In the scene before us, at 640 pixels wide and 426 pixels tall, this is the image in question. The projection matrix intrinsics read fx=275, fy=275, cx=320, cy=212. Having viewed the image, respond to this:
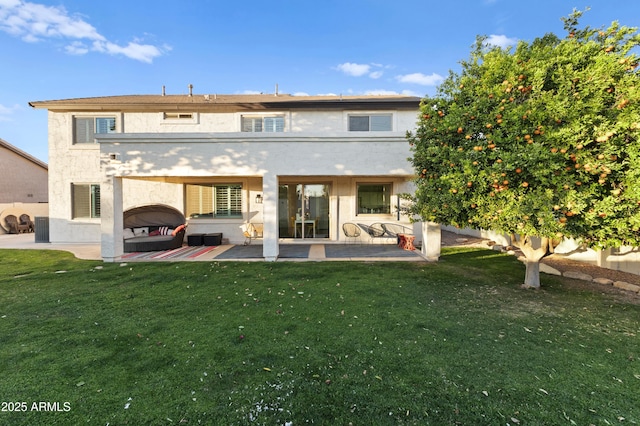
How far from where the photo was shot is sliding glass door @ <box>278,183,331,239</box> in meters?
12.6

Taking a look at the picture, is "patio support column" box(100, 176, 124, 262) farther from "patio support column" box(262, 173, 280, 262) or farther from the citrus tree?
the citrus tree

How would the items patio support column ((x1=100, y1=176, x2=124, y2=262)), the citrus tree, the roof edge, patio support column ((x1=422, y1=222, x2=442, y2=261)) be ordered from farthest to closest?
the roof edge, patio support column ((x1=422, y1=222, x2=442, y2=261)), patio support column ((x1=100, y1=176, x2=124, y2=262)), the citrus tree

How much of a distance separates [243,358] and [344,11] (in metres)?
16.3

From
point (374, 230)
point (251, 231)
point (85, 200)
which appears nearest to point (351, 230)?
point (374, 230)

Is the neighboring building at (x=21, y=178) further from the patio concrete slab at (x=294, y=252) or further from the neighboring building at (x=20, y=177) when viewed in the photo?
the patio concrete slab at (x=294, y=252)

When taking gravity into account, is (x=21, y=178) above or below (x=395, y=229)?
above

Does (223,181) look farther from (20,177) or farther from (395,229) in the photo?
(20,177)

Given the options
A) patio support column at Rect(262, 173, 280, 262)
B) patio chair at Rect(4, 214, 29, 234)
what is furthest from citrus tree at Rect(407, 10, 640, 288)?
patio chair at Rect(4, 214, 29, 234)

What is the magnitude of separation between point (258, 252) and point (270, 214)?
202cm

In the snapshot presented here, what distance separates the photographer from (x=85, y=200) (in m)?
12.5

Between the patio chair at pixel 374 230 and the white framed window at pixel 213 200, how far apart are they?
222 inches

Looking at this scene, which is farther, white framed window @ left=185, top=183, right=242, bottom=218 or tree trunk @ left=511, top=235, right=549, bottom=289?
white framed window @ left=185, top=183, right=242, bottom=218

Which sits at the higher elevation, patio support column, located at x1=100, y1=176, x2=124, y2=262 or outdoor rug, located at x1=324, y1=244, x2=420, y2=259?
patio support column, located at x1=100, y1=176, x2=124, y2=262

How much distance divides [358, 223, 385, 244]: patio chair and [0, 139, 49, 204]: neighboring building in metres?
24.4
